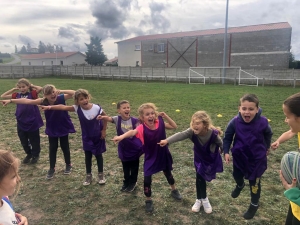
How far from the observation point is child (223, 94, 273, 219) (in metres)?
3.24

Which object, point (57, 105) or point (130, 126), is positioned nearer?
point (130, 126)

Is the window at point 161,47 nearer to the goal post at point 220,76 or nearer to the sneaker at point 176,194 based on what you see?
the goal post at point 220,76

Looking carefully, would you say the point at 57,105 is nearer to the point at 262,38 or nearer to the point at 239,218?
the point at 239,218

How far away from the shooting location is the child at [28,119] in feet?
16.8

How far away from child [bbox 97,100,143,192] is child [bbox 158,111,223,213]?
82 centimetres

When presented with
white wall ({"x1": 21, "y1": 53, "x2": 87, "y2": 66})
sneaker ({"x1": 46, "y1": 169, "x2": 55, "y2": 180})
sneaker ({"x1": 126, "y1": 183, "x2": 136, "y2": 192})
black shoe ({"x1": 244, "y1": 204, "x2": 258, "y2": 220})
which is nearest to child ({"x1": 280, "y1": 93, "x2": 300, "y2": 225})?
black shoe ({"x1": 244, "y1": 204, "x2": 258, "y2": 220})

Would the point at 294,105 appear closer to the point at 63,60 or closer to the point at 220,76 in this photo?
the point at 220,76

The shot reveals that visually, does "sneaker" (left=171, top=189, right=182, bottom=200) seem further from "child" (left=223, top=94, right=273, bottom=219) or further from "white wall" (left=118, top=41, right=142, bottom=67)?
"white wall" (left=118, top=41, right=142, bottom=67)

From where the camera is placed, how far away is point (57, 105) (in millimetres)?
4445

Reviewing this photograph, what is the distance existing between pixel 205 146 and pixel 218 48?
37.6 metres

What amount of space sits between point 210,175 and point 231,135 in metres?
0.62

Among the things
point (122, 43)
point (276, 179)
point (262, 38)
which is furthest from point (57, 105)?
point (122, 43)

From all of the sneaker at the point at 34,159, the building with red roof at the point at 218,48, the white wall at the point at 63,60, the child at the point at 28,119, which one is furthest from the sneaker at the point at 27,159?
the white wall at the point at 63,60

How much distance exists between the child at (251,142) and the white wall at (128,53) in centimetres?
4557
